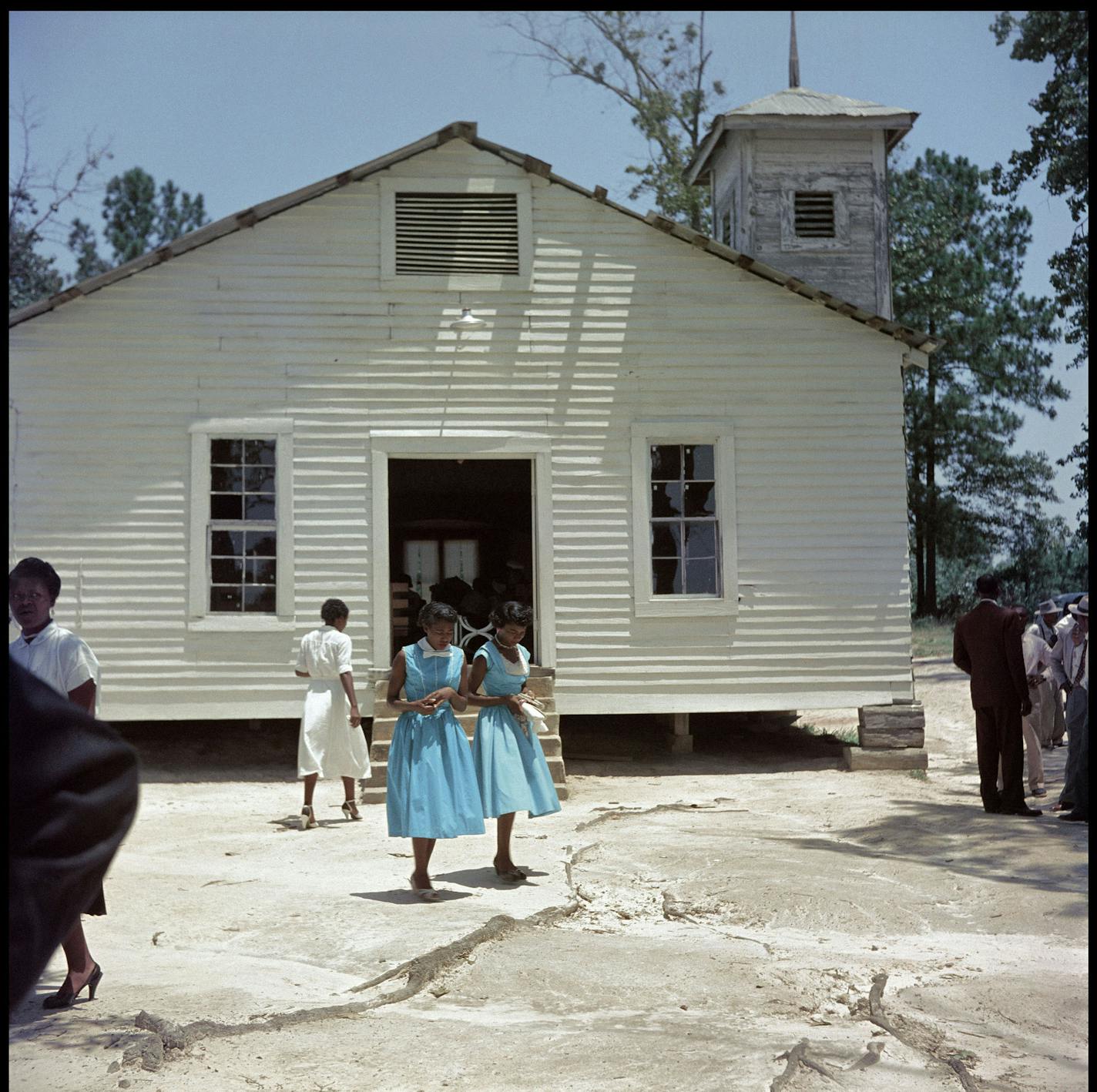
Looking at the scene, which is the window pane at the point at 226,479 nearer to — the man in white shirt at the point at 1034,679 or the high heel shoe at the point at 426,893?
the high heel shoe at the point at 426,893

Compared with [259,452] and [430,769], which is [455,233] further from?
[430,769]

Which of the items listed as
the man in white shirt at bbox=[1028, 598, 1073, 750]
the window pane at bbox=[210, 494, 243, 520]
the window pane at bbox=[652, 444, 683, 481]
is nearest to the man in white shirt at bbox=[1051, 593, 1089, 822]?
the man in white shirt at bbox=[1028, 598, 1073, 750]

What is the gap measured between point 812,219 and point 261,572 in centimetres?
923

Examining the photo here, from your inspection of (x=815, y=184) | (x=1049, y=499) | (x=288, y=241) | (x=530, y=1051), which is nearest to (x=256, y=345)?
(x=288, y=241)

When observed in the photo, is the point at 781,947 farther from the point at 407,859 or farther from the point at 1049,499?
the point at 1049,499

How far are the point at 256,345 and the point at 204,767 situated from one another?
4.62 metres

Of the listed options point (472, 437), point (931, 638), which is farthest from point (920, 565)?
point (472, 437)

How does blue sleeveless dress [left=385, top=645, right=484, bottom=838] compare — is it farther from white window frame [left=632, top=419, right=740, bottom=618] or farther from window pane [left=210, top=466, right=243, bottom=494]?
window pane [left=210, top=466, right=243, bottom=494]

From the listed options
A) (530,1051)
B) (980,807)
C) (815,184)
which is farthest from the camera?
(815,184)

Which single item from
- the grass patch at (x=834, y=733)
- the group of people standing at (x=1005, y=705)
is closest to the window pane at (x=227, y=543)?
the group of people standing at (x=1005, y=705)

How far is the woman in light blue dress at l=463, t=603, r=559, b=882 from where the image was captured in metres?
8.47

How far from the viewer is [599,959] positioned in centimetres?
666

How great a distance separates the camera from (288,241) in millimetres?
14445

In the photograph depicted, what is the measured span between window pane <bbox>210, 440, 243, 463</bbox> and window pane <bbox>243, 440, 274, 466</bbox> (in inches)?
2.5
